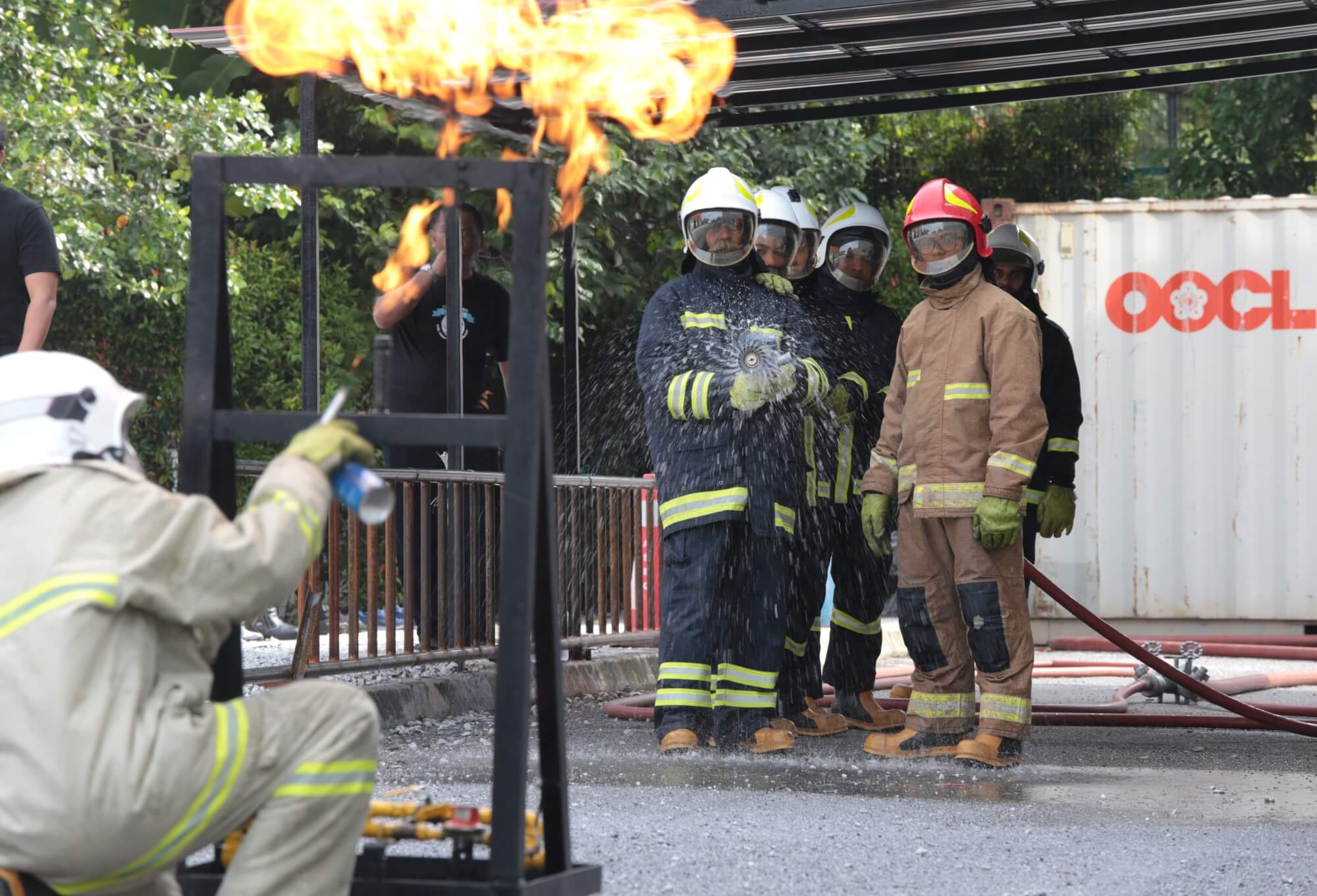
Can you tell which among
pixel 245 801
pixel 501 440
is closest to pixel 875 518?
pixel 501 440

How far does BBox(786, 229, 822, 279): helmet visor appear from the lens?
7895 millimetres

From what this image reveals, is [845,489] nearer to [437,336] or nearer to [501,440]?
[437,336]

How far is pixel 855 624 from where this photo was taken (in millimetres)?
7758

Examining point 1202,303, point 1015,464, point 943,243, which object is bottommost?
point 1015,464

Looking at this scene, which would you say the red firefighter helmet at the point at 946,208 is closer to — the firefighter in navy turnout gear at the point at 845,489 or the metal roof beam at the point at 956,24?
the firefighter in navy turnout gear at the point at 845,489

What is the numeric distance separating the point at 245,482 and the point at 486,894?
1130cm

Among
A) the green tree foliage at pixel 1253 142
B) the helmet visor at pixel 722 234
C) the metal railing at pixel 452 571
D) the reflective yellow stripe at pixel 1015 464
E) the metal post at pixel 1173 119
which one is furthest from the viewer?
the metal post at pixel 1173 119

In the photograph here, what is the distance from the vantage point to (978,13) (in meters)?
7.57

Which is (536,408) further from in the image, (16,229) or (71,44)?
(71,44)

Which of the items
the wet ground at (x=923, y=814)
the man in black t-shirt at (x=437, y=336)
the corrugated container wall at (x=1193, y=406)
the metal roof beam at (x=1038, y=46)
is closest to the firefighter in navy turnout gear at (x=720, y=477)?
the wet ground at (x=923, y=814)

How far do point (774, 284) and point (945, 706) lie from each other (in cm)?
179

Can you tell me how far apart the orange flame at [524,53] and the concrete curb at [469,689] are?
2.31 meters

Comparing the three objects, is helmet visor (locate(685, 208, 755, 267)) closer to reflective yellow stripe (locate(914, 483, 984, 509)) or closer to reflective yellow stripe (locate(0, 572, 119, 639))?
reflective yellow stripe (locate(914, 483, 984, 509))

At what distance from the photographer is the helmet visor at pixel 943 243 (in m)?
6.82
